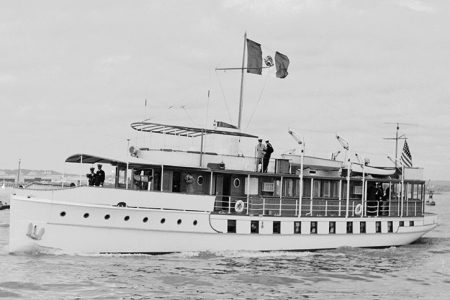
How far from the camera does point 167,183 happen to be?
109 ft

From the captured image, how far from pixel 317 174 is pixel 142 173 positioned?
33.9 feet

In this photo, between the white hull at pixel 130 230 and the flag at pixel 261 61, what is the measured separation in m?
8.14

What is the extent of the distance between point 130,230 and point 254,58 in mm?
12154

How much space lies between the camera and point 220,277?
26.9 meters

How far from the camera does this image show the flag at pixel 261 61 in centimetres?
3703

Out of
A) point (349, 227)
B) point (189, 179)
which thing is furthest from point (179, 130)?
point (349, 227)

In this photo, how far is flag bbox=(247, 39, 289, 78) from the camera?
3703 cm

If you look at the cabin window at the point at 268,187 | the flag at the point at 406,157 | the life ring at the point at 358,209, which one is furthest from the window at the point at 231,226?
the flag at the point at 406,157

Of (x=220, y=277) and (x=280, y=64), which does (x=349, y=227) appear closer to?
(x=280, y=64)

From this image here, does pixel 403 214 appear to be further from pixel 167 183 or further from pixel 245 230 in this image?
pixel 167 183

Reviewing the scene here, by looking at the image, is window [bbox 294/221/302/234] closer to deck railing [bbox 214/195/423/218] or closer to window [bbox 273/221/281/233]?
deck railing [bbox 214/195/423/218]

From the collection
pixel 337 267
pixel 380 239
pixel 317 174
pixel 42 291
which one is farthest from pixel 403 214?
pixel 42 291

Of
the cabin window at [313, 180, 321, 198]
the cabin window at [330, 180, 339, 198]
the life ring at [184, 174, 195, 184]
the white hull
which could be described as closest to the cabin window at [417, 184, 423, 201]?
the cabin window at [330, 180, 339, 198]

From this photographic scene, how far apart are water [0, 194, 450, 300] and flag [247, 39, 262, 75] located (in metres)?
9.77
